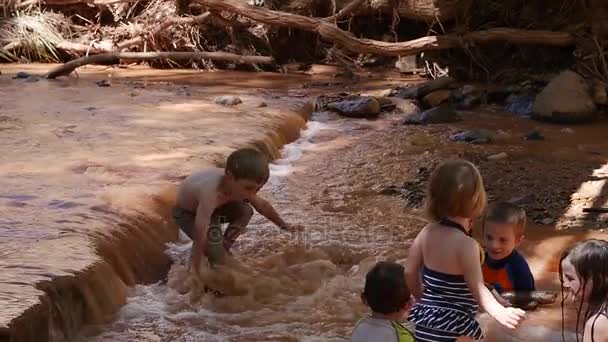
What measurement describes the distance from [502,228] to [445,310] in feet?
2.05

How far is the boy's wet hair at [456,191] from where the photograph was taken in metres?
3.19

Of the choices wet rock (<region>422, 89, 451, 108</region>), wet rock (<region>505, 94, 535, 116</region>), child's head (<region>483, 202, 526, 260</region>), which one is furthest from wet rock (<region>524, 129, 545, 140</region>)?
child's head (<region>483, 202, 526, 260</region>)

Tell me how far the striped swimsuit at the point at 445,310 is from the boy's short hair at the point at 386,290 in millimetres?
379

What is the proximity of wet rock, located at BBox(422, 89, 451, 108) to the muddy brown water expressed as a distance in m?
0.77

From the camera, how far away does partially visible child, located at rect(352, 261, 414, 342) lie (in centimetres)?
284

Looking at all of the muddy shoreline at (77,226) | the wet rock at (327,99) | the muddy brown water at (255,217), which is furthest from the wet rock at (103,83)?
the wet rock at (327,99)

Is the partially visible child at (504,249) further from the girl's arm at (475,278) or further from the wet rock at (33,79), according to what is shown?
the wet rock at (33,79)

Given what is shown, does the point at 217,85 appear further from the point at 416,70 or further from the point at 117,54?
the point at 416,70

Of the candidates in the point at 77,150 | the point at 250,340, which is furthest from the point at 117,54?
the point at 250,340

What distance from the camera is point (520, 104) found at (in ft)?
34.4

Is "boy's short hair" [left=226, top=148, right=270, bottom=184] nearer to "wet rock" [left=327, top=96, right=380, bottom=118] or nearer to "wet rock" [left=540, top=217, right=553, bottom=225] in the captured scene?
"wet rock" [left=540, top=217, right=553, bottom=225]

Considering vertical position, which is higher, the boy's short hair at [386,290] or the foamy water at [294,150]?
the boy's short hair at [386,290]

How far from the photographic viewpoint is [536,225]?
5875mm

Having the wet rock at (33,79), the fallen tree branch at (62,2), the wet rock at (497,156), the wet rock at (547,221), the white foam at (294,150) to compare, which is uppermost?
the fallen tree branch at (62,2)
